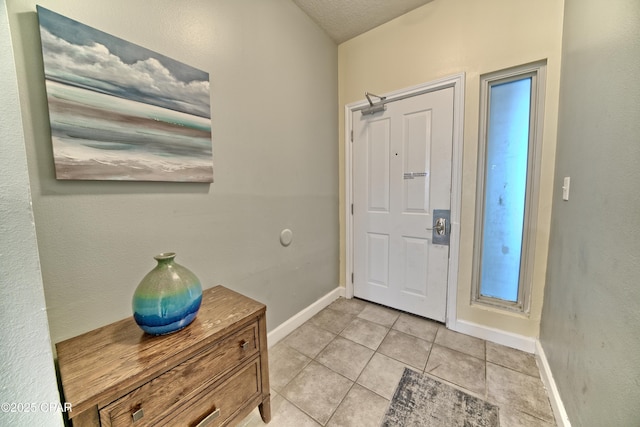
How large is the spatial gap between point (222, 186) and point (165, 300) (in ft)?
2.48

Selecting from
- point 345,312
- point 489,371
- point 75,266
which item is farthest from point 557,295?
point 75,266

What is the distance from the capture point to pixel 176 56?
123 centimetres

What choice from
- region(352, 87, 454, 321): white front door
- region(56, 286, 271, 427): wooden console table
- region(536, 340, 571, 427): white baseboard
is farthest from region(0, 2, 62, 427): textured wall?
region(352, 87, 454, 321): white front door

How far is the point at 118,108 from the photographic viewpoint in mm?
1023

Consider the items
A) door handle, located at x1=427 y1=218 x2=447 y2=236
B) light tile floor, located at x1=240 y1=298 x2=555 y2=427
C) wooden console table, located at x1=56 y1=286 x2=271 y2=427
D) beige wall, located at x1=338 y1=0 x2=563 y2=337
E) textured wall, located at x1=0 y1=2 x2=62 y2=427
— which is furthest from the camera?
door handle, located at x1=427 y1=218 x2=447 y2=236

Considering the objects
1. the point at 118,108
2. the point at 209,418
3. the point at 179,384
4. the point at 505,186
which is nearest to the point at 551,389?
the point at 505,186

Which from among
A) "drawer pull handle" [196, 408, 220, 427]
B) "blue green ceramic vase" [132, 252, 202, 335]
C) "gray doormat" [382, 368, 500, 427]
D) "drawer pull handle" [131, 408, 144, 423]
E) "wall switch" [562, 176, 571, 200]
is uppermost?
"wall switch" [562, 176, 571, 200]

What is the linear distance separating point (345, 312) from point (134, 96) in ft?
7.38

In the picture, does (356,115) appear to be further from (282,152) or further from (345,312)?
(345,312)

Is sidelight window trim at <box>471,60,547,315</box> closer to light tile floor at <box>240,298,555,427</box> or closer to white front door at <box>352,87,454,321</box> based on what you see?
white front door at <box>352,87,454,321</box>

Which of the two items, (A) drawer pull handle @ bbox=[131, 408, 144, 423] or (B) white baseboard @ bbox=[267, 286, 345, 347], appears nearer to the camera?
(A) drawer pull handle @ bbox=[131, 408, 144, 423]

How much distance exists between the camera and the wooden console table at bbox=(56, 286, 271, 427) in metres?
0.73

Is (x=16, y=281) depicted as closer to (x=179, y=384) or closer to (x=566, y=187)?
(x=179, y=384)

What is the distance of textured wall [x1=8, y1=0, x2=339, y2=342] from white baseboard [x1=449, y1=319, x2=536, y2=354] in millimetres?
1221
